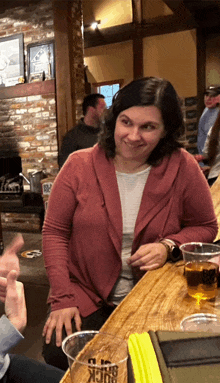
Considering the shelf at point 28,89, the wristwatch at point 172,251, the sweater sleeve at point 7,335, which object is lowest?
the sweater sleeve at point 7,335

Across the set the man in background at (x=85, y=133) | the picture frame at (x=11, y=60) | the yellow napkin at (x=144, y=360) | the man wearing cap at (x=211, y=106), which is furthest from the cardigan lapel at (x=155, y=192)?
the picture frame at (x=11, y=60)

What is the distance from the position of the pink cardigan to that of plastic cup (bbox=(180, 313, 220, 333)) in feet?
1.77

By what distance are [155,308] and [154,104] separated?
80 centimetres

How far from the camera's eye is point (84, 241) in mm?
1343

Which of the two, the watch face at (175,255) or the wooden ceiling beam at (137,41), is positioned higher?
the wooden ceiling beam at (137,41)

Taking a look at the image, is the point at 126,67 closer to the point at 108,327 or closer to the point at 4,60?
the point at 4,60

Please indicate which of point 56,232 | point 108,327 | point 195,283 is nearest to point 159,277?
point 195,283

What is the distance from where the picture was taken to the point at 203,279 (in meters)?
0.90

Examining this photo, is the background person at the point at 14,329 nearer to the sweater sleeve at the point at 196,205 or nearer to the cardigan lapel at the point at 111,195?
the cardigan lapel at the point at 111,195

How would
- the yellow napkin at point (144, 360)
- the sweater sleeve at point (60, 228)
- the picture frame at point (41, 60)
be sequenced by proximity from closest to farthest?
the yellow napkin at point (144, 360)
the sweater sleeve at point (60, 228)
the picture frame at point (41, 60)

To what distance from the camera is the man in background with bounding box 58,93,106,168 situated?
379 cm

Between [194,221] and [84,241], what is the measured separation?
45 centimetres

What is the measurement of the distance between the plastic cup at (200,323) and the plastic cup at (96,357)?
0.57ft

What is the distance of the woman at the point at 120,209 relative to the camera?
4.33 feet
